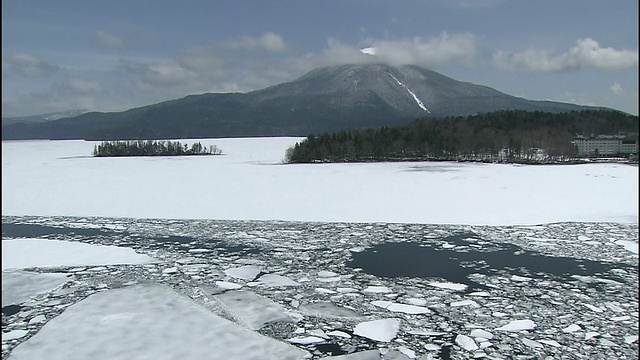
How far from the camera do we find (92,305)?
18.4 ft

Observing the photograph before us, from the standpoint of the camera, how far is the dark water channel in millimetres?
7129

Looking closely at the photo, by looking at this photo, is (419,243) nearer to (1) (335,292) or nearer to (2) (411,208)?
(1) (335,292)

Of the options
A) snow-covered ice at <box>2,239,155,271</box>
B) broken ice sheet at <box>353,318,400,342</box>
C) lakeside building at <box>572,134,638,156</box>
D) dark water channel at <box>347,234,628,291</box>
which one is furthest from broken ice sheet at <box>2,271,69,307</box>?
lakeside building at <box>572,134,638,156</box>

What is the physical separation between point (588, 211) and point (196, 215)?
11.9 meters

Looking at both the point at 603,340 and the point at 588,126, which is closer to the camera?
the point at 603,340

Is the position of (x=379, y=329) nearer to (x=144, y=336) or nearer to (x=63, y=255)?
(x=144, y=336)

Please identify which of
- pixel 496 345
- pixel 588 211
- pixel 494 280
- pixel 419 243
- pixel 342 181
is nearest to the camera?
pixel 496 345

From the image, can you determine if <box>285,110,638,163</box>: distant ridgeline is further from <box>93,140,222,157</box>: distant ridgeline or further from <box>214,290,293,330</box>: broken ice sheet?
<box>214,290,293,330</box>: broken ice sheet

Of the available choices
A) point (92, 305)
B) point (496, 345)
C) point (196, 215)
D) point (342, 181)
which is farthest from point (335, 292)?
point (342, 181)

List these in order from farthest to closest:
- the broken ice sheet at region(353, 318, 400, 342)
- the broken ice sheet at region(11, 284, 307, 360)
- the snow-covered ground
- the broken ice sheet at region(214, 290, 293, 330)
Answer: the broken ice sheet at region(214, 290, 293, 330)
the broken ice sheet at region(353, 318, 400, 342)
the snow-covered ground
the broken ice sheet at region(11, 284, 307, 360)

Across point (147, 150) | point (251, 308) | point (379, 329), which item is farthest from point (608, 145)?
point (147, 150)

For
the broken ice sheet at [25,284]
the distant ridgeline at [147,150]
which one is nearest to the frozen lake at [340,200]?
the broken ice sheet at [25,284]

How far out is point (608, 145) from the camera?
4531 centimetres

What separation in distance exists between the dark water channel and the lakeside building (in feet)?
139
